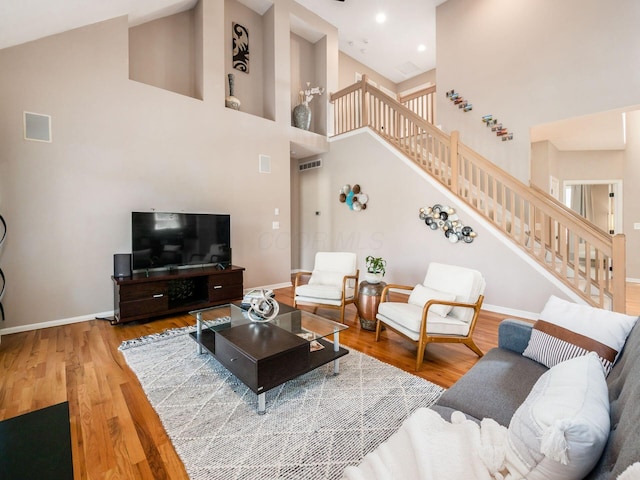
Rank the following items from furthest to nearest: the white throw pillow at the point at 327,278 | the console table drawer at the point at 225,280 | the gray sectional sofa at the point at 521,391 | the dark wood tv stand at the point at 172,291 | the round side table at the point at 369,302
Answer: the console table drawer at the point at 225,280, the white throw pillow at the point at 327,278, the dark wood tv stand at the point at 172,291, the round side table at the point at 369,302, the gray sectional sofa at the point at 521,391

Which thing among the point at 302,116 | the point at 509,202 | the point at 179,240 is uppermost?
the point at 302,116

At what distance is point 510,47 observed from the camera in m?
4.54

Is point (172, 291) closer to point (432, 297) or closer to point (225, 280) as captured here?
point (225, 280)

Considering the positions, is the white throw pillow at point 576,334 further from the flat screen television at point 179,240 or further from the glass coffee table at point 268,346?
the flat screen television at point 179,240

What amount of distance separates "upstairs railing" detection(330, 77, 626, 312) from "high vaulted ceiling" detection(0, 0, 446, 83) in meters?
1.47

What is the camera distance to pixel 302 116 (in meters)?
5.68

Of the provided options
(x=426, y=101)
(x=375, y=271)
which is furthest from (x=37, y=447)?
(x=426, y=101)

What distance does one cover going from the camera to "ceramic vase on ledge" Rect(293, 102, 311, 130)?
18.6ft

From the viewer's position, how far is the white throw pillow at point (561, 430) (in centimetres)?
71

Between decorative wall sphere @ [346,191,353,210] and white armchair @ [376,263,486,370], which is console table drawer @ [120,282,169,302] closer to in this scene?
white armchair @ [376,263,486,370]

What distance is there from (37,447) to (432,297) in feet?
8.66

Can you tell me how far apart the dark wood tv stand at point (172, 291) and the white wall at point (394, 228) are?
2.49 meters

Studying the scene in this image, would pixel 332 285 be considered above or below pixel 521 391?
above

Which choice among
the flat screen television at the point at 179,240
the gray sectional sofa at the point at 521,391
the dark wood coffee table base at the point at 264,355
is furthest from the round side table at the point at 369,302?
the flat screen television at the point at 179,240
